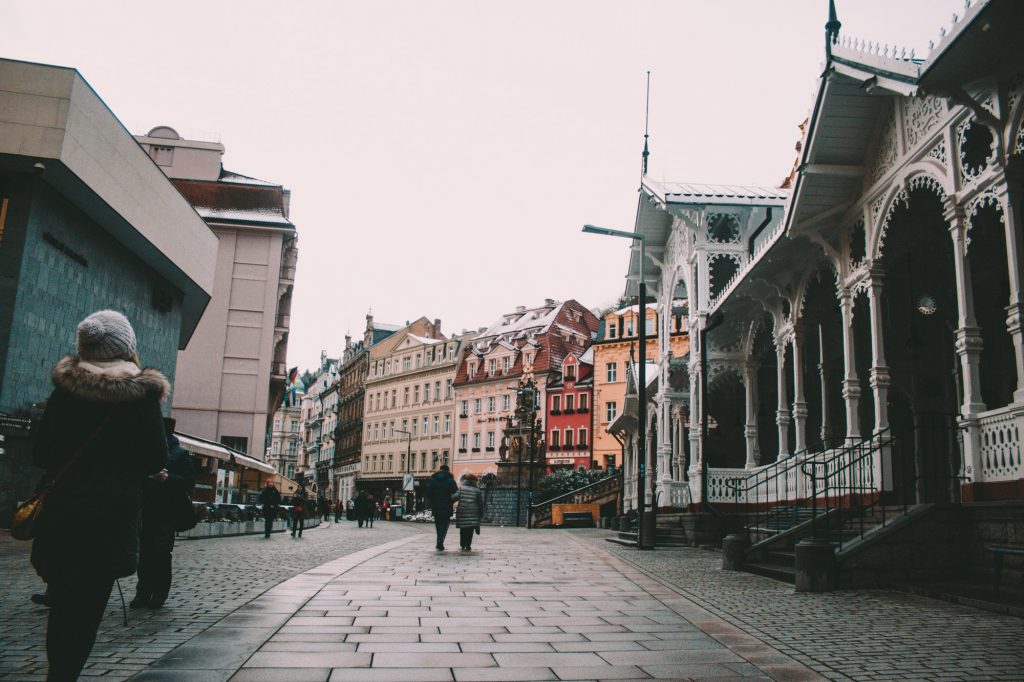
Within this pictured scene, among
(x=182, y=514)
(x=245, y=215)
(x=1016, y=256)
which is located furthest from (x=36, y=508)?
(x=245, y=215)

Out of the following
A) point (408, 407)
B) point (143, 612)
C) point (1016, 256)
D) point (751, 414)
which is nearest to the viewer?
point (143, 612)

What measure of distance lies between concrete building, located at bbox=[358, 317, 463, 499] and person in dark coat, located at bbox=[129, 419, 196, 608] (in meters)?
72.9

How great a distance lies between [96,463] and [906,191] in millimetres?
12322

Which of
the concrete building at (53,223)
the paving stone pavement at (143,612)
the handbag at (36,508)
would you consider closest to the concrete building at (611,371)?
the concrete building at (53,223)

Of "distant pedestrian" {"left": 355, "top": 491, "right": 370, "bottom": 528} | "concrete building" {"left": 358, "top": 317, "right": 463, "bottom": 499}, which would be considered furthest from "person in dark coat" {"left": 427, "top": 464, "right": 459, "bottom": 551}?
"concrete building" {"left": 358, "top": 317, "right": 463, "bottom": 499}

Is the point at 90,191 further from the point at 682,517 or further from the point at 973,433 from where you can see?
the point at 973,433

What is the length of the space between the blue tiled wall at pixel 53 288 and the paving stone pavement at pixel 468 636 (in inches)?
573

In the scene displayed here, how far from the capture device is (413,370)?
90.4m

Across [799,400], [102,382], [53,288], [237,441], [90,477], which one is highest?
[53,288]

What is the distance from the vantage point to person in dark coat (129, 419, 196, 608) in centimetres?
798

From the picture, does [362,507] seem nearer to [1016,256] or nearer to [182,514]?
[182,514]

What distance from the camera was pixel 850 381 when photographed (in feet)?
50.0

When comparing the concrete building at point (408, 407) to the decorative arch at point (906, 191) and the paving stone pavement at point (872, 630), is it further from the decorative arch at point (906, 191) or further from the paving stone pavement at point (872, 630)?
the paving stone pavement at point (872, 630)

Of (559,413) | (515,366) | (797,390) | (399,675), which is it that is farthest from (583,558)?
(515,366)
